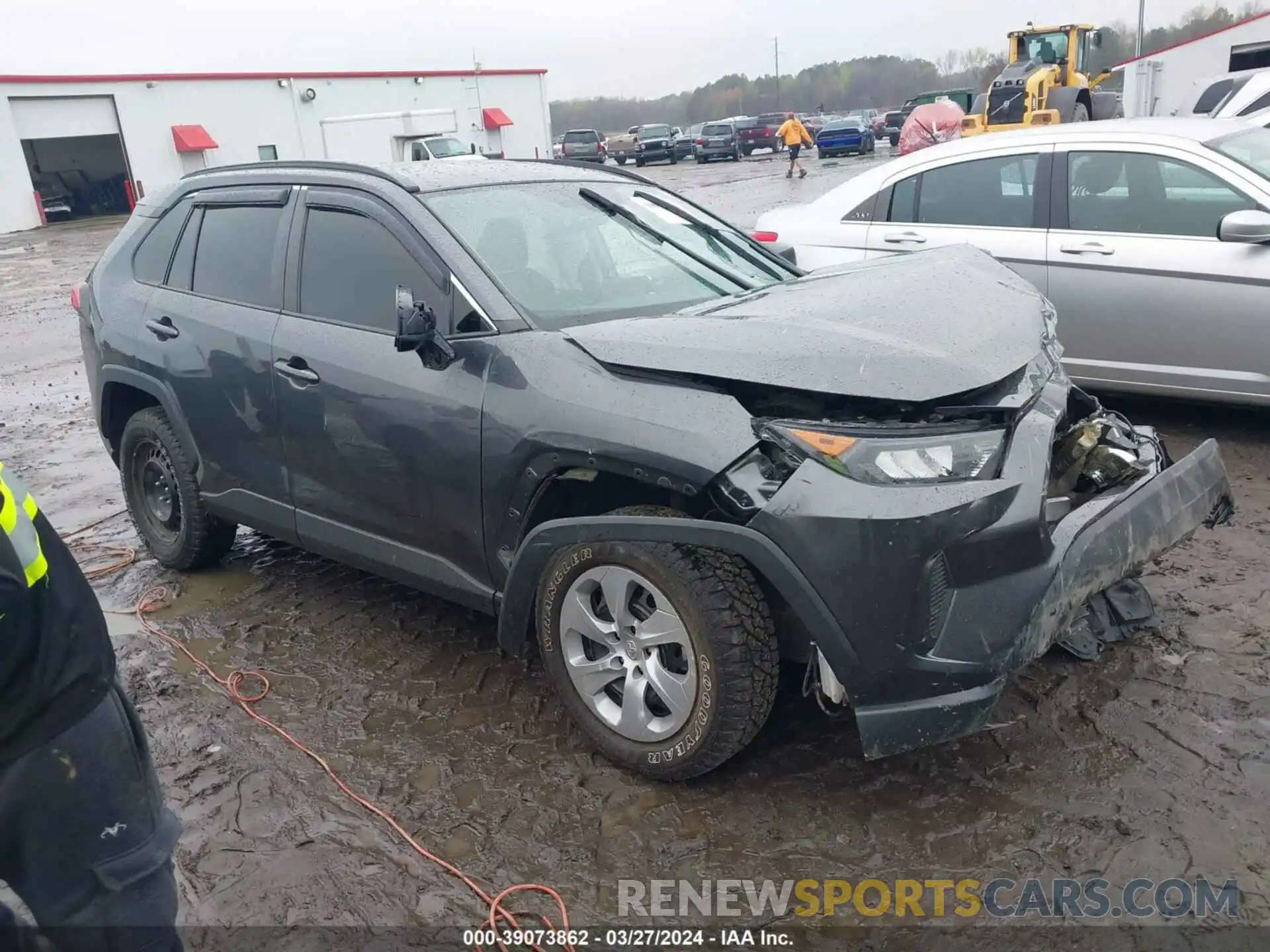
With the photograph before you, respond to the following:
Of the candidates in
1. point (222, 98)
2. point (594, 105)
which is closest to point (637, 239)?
point (222, 98)

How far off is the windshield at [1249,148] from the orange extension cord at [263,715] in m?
4.97

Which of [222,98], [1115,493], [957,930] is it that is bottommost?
[957,930]

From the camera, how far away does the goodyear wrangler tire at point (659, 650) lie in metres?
2.78

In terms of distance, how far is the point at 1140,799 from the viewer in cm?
282

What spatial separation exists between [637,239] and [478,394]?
3.63 ft

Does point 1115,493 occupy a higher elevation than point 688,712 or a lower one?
higher

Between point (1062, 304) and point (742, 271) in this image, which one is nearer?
point (742, 271)

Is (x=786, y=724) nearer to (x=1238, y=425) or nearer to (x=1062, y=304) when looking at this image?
(x=1062, y=304)

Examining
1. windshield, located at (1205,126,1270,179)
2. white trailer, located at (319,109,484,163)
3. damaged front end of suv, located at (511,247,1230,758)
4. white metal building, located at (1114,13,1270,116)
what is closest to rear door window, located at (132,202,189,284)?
damaged front end of suv, located at (511,247,1230,758)

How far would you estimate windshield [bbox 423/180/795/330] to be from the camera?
137 inches

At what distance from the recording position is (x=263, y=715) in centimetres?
365

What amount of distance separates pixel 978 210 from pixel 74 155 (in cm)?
4048

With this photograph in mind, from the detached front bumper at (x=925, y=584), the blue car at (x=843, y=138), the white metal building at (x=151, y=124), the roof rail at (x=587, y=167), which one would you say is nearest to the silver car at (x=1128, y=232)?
the roof rail at (x=587, y=167)

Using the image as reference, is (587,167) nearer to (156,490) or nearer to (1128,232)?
(156,490)
